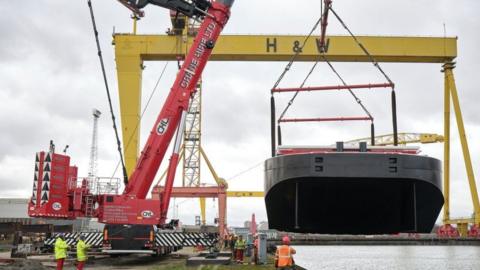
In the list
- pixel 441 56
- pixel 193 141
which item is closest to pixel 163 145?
pixel 441 56

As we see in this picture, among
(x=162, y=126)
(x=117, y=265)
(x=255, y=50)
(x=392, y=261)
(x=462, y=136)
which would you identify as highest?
(x=255, y=50)

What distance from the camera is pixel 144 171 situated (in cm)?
1387

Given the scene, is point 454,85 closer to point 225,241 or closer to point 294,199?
point 225,241

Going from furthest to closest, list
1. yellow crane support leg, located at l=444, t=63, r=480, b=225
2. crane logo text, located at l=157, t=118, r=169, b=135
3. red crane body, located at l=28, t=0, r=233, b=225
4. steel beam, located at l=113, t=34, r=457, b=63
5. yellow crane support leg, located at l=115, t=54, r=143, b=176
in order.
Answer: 1. yellow crane support leg, located at l=444, t=63, r=480, b=225
2. steel beam, located at l=113, t=34, r=457, b=63
3. yellow crane support leg, located at l=115, t=54, r=143, b=176
4. crane logo text, located at l=157, t=118, r=169, b=135
5. red crane body, located at l=28, t=0, r=233, b=225

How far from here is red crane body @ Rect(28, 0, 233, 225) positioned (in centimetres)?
1322

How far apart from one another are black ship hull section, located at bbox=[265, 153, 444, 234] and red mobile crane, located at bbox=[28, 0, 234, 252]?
3.76 m

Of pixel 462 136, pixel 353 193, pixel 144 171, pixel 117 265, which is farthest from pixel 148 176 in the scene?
pixel 462 136

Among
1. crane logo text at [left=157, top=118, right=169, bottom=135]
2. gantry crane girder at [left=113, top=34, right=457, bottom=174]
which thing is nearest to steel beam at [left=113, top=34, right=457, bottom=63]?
gantry crane girder at [left=113, top=34, right=457, bottom=174]

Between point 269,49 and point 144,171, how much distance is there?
9245 mm

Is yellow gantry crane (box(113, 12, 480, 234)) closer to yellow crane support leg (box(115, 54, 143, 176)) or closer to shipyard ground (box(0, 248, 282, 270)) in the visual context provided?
yellow crane support leg (box(115, 54, 143, 176))

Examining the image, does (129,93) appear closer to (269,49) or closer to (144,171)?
(269,49)

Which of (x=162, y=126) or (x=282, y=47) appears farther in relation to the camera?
(x=282, y=47)

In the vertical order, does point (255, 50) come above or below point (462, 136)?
above

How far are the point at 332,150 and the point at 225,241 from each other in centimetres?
1630
